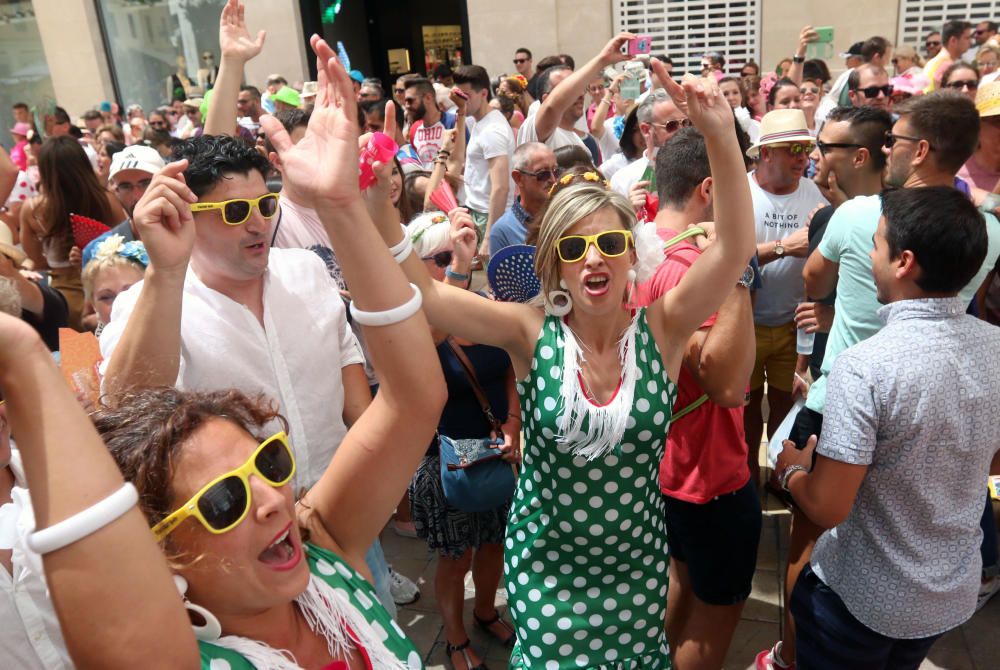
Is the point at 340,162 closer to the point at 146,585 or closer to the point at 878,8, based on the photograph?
the point at 146,585

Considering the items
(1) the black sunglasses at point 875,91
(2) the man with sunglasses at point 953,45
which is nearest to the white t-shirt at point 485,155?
(1) the black sunglasses at point 875,91

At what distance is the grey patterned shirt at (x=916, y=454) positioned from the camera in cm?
191

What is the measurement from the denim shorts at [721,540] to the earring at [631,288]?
0.74 meters

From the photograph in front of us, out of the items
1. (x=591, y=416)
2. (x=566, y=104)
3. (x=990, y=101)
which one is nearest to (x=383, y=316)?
(x=591, y=416)

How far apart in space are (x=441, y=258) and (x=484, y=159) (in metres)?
3.11

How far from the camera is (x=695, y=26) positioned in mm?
14320

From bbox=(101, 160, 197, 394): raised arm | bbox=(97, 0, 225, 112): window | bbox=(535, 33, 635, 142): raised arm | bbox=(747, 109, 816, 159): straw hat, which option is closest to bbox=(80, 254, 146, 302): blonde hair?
bbox=(101, 160, 197, 394): raised arm

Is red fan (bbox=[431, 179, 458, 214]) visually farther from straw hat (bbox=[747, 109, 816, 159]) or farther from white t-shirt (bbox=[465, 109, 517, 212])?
white t-shirt (bbox=[465, 109, 517, 212])

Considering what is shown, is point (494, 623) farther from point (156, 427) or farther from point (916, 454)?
point (156, 427)

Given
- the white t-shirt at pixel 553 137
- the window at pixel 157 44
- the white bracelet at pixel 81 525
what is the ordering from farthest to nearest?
the window at pixel 157 44 → the white t-shirt at pixel 553 137 → the white bracelet at pixel 81 525

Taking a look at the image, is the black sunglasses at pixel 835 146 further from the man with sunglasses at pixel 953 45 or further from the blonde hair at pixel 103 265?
the man with sunglasses at pixel 953 45

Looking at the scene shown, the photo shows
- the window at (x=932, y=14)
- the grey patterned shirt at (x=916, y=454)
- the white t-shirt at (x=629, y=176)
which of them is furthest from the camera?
the window at (x=932, y=14)

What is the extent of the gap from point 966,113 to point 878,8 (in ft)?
40.2

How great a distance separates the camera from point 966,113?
9.79ft
